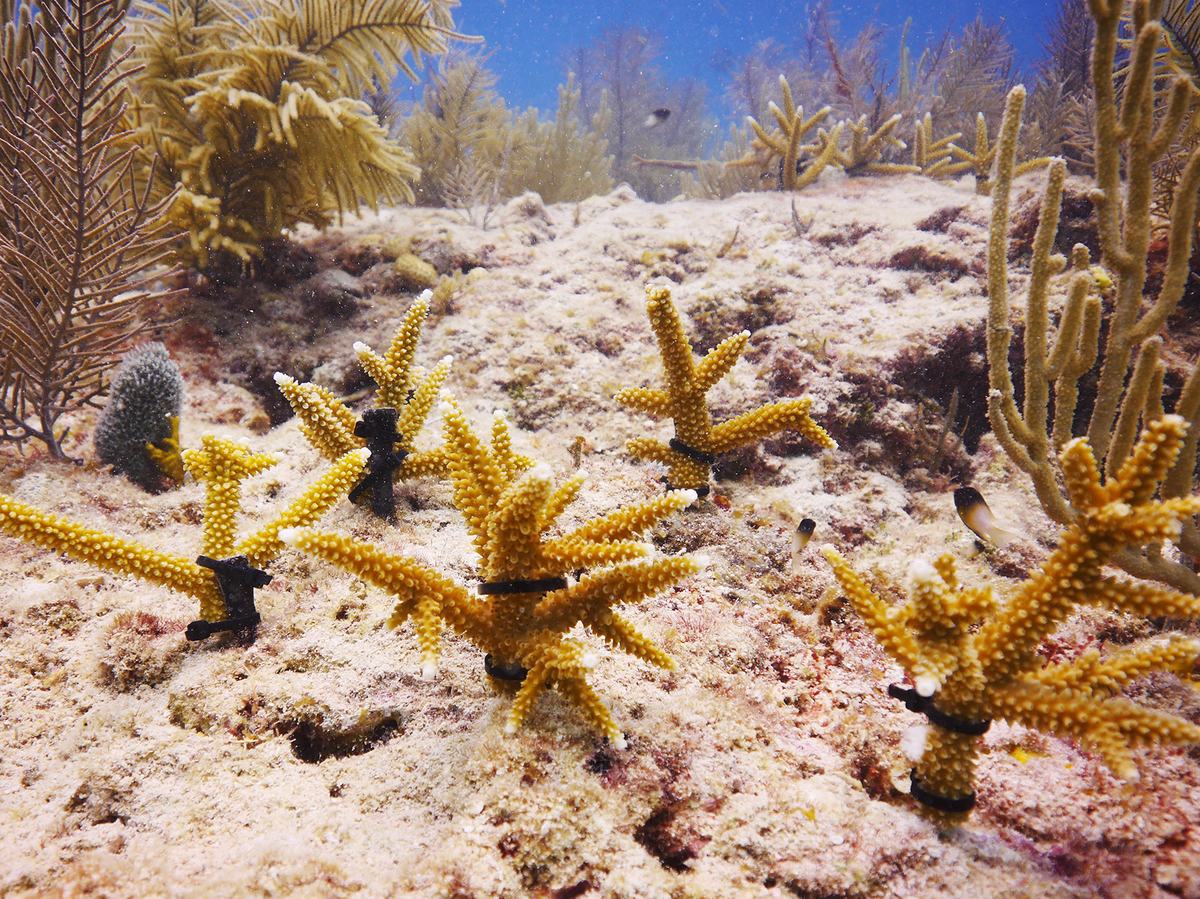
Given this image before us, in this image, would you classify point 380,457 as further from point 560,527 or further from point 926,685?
point 926,685

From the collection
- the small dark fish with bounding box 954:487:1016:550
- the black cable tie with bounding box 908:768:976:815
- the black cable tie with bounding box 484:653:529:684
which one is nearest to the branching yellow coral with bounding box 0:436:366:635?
the black cable tie with bounding box 484:653:529:684

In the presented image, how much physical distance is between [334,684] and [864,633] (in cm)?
190

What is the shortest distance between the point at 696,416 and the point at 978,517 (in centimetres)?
124

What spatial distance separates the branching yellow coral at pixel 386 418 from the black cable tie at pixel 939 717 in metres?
2.03

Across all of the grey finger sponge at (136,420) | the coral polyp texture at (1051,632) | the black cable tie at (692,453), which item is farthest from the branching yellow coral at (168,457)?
the coral polyp texture at (1051,632)

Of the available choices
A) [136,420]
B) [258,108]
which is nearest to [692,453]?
[136,420]

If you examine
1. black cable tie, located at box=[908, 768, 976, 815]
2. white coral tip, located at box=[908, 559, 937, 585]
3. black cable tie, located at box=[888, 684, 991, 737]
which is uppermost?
white coral tip, located at box=[908, 559, 937, 585]

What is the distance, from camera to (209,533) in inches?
80.1

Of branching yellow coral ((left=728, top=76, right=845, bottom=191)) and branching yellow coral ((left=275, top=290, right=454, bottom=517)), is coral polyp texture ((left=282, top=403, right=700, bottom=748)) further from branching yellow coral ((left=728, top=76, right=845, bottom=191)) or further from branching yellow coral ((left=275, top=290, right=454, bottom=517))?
branching yellow coral ((left=728, top=76, right=845, bottom=191))

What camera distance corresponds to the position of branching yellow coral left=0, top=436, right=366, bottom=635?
187 cm

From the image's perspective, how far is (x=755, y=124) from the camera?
643 centimetres

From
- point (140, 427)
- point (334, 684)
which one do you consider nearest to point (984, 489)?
point (334, 684)

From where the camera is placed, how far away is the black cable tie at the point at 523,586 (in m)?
1.75

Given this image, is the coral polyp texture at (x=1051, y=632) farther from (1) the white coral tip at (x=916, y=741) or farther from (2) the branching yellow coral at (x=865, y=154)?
(2) the branching yellow coral at (x=865, y=154)
